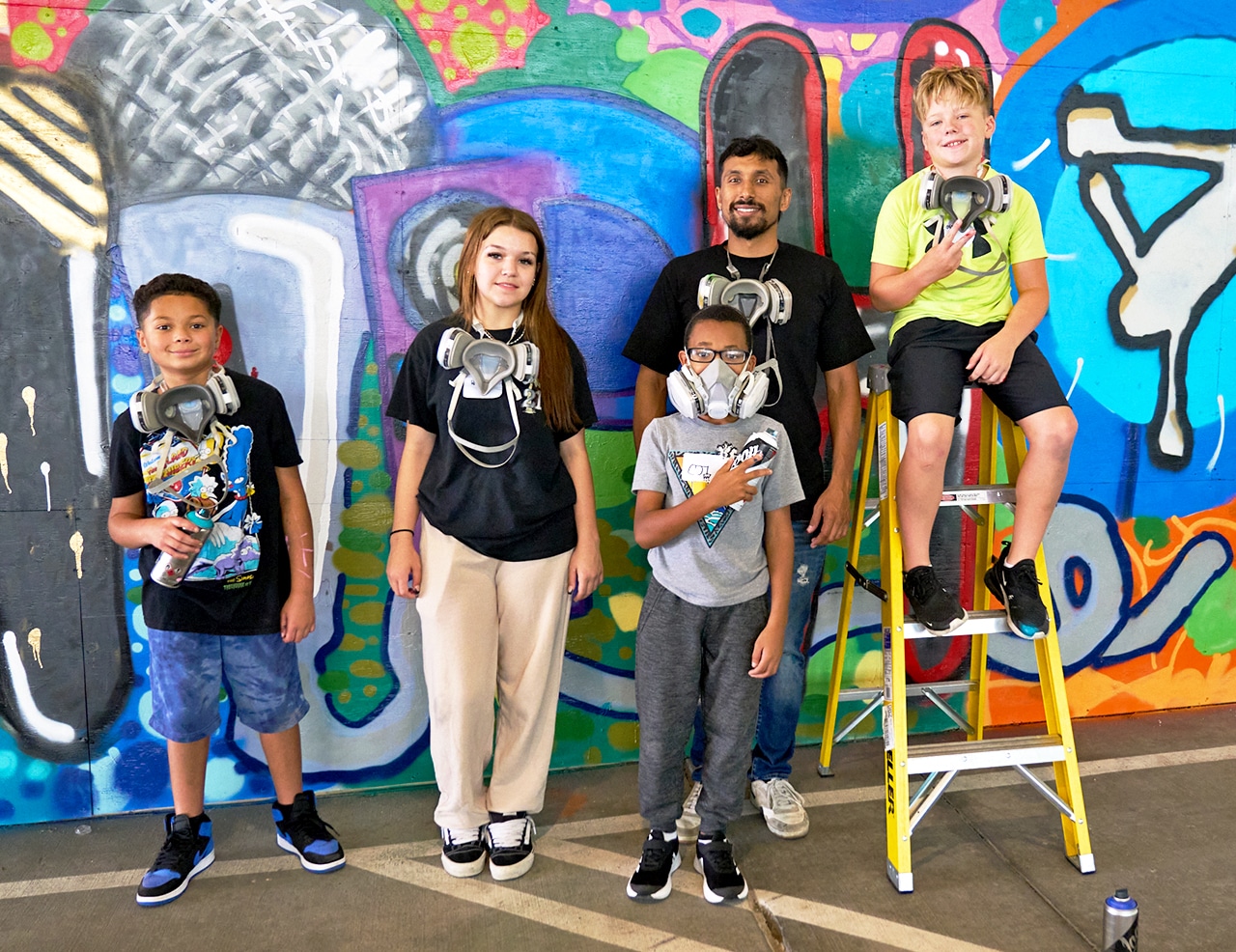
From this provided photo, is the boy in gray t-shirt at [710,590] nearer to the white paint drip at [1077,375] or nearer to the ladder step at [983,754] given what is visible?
the ladder step at [983,754]

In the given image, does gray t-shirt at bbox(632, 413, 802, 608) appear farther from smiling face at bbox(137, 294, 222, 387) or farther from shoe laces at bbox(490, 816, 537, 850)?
smiling face at bbox(137, 294, 222, 387)

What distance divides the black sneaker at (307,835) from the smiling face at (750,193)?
252 cm

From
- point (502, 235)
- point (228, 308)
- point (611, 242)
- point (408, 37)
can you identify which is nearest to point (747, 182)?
point (611, 242)

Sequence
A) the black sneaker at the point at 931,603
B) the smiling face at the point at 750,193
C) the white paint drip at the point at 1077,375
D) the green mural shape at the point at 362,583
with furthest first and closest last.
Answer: the white paint drip at the point at 1077,375 → the green mural shape at the point at 362,583 → the smiling face at the point at 750,193 → the black sneaker at the point at 931,603

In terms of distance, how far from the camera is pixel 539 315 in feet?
9.32

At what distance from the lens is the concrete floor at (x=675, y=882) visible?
8.30ft

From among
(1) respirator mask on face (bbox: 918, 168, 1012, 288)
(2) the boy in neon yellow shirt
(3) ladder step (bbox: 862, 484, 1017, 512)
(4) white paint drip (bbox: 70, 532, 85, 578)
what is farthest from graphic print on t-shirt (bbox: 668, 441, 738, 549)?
(4) white paint drip (bbox: 70, 532, 85, 578)

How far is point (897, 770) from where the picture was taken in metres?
2.75

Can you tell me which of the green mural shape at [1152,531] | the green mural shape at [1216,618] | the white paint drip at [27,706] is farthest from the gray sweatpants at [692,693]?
the green mural shape at [1216,618]

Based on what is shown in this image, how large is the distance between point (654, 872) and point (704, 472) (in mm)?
1254

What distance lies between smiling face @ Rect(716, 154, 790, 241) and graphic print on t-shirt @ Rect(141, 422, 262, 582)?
1.79 metres

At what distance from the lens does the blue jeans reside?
307cm

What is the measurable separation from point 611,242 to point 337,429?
129 centimetres

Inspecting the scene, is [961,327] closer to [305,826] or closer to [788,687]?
[788,687]
